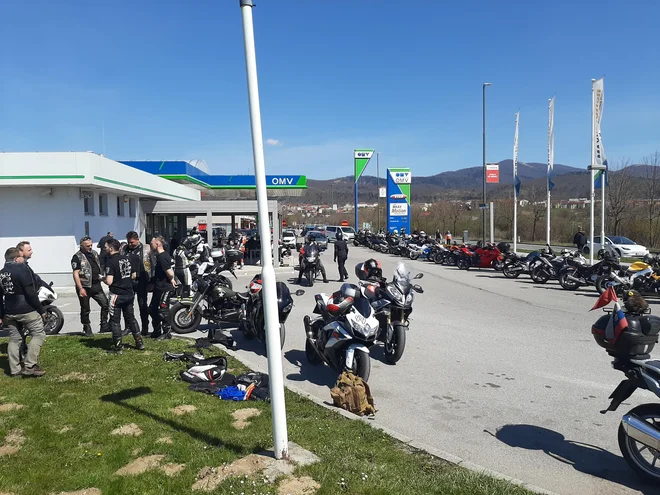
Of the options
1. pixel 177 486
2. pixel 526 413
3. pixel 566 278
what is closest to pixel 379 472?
pixel 177 486

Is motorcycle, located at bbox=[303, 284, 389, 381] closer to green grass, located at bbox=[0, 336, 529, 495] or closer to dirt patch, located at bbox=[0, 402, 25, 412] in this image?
green grass, located at bbox=[0, 336, 529, 495]

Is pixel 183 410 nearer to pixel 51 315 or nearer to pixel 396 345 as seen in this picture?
pixel 396 345

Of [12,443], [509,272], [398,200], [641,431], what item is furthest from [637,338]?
[398,200]

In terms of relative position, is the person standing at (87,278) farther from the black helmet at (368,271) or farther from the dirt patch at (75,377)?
the black helmet at (368,271)

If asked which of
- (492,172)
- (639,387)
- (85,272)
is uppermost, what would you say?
(492,172)

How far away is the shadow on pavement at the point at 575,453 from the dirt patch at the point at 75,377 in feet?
16.1

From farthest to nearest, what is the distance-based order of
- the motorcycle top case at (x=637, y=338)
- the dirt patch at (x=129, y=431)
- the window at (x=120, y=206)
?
the window at (x=120, y=206), the dirt patch at (x=129, y=431), the motorcycle top case at (x=637, y=338)

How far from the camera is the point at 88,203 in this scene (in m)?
18.3

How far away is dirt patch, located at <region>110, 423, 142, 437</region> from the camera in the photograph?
478 centimetres

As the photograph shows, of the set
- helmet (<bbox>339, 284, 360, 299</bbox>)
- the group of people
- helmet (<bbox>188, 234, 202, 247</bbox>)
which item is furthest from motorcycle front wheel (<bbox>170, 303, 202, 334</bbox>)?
helmet (<bbox>188, 234, 202, 247</bbox>)

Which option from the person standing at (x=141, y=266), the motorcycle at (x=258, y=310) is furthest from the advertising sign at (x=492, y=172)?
the person standing at (x=141, y=266)

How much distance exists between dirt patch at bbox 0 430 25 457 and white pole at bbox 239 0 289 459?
2331 millimetres

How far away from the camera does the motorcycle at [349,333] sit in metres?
6.20

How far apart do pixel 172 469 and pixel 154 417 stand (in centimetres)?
123
